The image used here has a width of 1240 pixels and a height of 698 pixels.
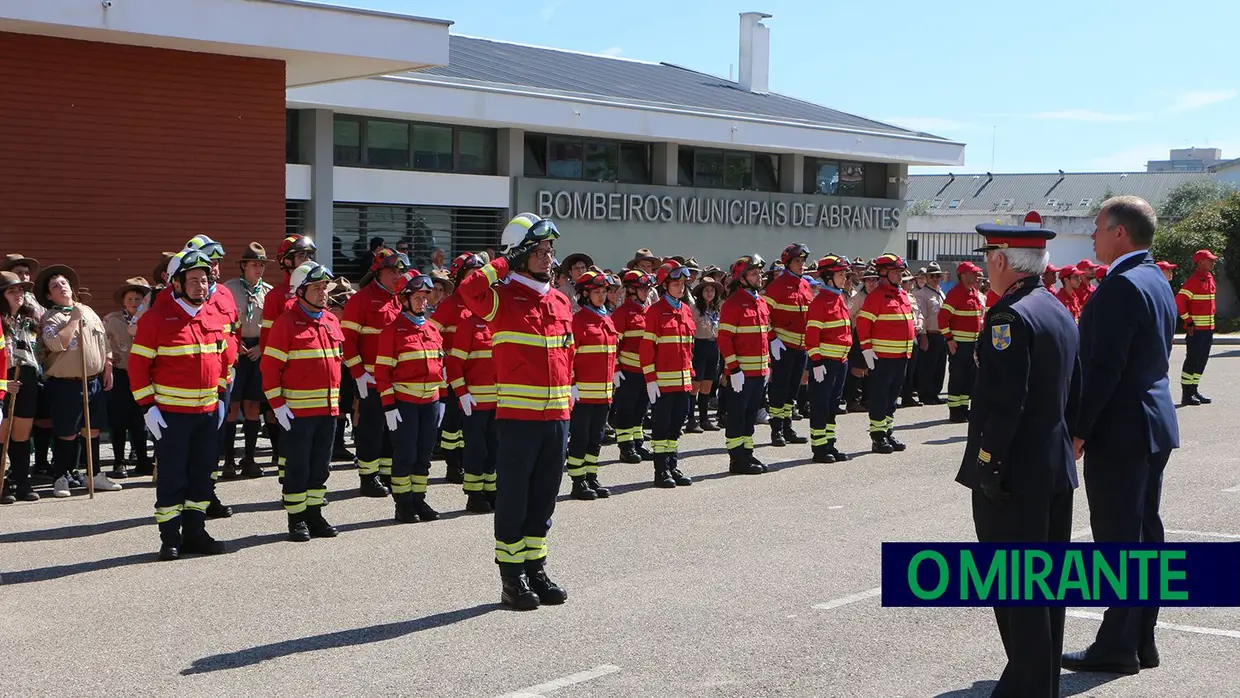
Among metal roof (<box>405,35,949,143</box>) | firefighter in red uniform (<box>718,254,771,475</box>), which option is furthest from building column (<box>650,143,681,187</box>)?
firefighter in red uniform (<box>718,254,771,475</box>)

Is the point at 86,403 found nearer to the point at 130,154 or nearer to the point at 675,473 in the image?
the point at 675,473

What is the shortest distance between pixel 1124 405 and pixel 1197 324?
15236 mm

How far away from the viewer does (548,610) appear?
26.3ft

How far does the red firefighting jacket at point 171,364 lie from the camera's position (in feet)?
31.6

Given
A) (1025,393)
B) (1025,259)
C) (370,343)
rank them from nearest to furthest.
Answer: (1025,393)
(1025,259)
(370,343)

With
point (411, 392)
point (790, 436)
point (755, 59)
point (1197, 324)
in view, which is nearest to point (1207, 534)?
point (411, 392)

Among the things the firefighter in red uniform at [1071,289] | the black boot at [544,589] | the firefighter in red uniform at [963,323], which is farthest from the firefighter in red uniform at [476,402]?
the firefighter in red uniform at [1071,289]

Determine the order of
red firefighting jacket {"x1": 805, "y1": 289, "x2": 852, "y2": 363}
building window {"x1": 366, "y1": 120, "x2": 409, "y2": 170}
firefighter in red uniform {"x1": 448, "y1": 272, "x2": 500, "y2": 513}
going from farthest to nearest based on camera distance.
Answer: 1. building window {"x1": 366, "y1": 120, "x2": 409, "y2": 170}
2. red firefighting jacket {"x1": 805, "y1": 289, "x2": 852, "y2": 363}
3. firefighter in red uniform {"x1": 448, "y1": 272, "x2": 500, "y2": 513}

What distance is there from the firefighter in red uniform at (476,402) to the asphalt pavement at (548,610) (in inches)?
15.2

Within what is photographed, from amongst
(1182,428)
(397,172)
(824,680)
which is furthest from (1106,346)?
(397,172)

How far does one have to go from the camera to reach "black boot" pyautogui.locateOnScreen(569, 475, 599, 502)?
1201 cm

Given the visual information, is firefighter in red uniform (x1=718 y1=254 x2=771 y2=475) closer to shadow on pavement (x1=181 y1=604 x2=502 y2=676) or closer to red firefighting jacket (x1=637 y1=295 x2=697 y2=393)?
red firefighting jacket (x1=637 y1=295 x2=697 y2=393)

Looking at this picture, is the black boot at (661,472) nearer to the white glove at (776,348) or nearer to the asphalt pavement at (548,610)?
the asphalt pavement at (548,610)

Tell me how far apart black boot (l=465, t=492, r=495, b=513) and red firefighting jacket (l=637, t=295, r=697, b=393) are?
2.46 meters
